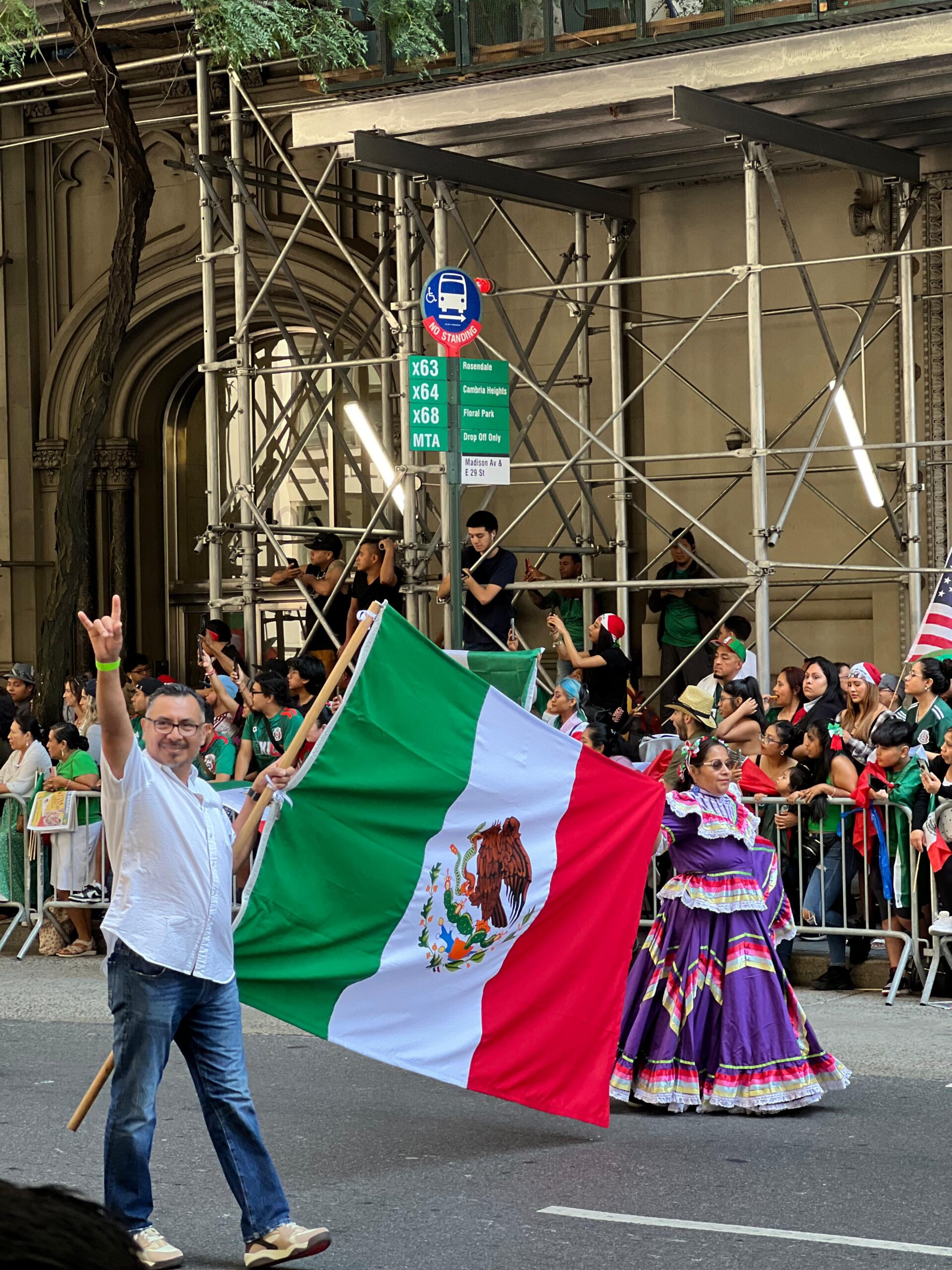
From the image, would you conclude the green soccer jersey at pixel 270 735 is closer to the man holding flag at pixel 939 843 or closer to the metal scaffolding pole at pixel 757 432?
the metal scaffolding pole at pixel 757 432

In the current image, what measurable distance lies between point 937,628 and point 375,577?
461 cm

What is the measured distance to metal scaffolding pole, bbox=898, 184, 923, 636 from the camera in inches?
612

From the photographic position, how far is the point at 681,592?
1617 cm

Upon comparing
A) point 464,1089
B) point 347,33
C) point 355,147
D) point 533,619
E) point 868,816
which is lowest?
point 464,1089

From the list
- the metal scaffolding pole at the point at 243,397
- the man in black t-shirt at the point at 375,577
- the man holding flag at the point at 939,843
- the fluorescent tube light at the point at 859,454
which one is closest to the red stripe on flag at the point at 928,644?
the fluorescent tube light at the point at 859,454

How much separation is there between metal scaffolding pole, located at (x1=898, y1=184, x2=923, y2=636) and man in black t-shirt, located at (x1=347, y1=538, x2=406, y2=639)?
14.1 feet

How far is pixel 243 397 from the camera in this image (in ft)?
53.6

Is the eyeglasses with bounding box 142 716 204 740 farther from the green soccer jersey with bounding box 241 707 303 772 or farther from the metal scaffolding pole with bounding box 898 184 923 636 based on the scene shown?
the metal scaffolding pole with bounding box 898 184 923 636

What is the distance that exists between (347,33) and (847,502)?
19.7 feet

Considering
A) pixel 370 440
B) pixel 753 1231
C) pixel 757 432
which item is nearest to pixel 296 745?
pixel 753 1231

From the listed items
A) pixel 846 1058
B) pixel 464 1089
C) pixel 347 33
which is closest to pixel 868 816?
pixel 846 1058

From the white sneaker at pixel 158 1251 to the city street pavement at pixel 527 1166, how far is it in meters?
0.18

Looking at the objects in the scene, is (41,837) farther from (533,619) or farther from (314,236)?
(314,236)

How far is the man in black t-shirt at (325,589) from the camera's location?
51.6ft
